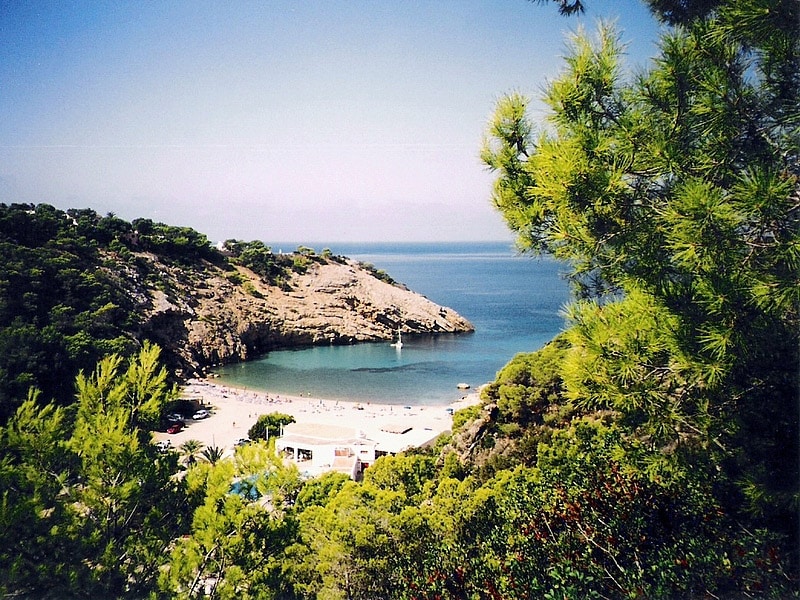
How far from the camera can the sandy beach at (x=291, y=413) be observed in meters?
16.9

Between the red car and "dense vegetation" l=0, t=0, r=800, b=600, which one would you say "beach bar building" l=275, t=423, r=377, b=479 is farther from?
"dense vegetation" l=0, t=0, r=800, b=600

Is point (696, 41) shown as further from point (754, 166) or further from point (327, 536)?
point (327, 536)

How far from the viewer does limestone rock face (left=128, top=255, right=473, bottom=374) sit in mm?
28953

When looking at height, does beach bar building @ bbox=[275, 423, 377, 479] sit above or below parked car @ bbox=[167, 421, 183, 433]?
above

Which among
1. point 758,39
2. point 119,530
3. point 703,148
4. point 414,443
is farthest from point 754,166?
point 414,443

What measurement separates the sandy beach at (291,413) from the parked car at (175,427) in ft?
0.62

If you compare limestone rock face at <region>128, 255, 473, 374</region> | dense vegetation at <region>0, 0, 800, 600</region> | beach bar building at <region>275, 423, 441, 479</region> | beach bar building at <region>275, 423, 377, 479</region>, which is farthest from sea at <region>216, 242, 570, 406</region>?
dense vegetation at <region>0, 0, 800, 600</region>

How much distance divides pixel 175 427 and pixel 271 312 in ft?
58.3

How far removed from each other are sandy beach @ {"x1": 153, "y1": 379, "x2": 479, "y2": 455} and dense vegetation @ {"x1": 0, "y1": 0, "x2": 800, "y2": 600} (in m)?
11.3

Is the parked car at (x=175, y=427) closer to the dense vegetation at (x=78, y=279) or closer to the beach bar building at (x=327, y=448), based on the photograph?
the dense vegetation at (x=78, y=279)

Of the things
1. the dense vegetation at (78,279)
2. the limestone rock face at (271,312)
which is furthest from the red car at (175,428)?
the limestone rock face at (271,312)

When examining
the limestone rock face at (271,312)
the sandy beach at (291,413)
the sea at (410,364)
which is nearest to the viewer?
the sandy beach at (291,413)

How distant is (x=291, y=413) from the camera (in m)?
19.9

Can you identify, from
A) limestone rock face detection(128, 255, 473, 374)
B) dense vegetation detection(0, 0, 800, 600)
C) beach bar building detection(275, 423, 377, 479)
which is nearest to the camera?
dense vegetation detection(0, 0, 800, 600)
